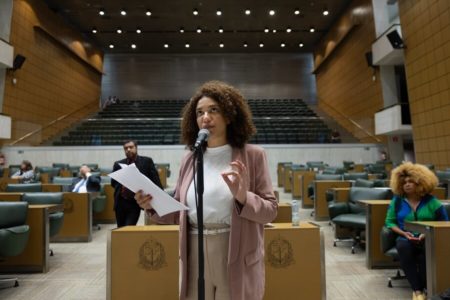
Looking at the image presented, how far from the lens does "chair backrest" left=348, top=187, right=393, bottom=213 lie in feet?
15.4

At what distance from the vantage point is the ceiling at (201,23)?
16.0 m

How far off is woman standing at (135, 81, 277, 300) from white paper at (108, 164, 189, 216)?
34 mm

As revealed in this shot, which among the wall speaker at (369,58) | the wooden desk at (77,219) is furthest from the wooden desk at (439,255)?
the wall speaker at (369,58)

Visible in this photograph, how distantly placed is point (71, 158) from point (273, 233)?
40.6ft

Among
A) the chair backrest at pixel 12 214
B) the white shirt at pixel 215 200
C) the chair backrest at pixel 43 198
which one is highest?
the white shirt at pixel 215 200

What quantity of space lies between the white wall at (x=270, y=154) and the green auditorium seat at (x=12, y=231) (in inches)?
388

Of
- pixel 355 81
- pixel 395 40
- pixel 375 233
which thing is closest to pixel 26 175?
pixel 375 233

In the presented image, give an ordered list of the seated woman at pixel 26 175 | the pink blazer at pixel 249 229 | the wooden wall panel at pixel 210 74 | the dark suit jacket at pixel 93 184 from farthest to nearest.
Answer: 1. the wooden wall panel at pixel 210 74
2. the seated woman at pixel 26 175
3. the dark suit jacket at pixel 93 184
4. the pink blazer at pixel 249 229

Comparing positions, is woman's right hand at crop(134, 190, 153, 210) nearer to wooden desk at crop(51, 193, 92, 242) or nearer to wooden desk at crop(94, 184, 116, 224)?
wooden desk at crop(51, 193, 92, 242)

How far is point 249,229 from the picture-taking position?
1.43 metres

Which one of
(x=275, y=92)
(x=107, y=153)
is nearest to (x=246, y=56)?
(x=275, y=92)

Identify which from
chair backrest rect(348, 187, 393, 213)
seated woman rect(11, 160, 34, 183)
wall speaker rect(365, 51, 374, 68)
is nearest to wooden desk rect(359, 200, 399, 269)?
chair backrest rect(348, 187, 393, 213)

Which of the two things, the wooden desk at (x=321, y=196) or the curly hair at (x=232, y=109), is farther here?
the wooden desk at (x=321, y=196)

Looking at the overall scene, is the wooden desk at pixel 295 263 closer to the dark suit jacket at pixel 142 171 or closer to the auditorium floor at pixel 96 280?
the auditorium floor at pixel 96 280
